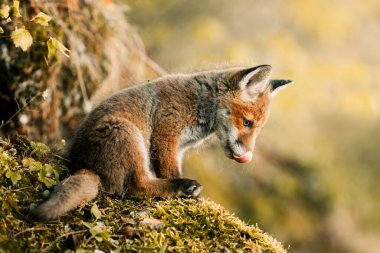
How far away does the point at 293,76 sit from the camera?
11.4 meters

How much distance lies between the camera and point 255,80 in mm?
5488

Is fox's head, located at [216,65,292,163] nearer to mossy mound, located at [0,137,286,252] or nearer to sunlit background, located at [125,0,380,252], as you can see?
mossy mound, located at [0,137,286,252]

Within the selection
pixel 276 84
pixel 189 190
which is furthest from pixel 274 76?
pixel 189 190

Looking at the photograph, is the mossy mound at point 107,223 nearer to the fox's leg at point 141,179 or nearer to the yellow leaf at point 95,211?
the yellow leaf at point 95,211

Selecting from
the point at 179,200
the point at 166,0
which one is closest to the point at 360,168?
the point at 166,0

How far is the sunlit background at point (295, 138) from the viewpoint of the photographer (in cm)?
1112

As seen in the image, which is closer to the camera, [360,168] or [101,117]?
[101,117]

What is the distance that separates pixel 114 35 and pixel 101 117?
351cm

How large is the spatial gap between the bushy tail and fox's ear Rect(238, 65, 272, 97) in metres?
1.96

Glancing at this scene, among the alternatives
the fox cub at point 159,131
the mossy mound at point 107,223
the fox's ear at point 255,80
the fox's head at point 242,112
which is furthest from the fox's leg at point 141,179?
the fox's ear at point 255,80

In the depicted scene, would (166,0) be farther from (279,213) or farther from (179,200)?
(179,200)

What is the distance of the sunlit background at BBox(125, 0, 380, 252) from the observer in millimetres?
11125

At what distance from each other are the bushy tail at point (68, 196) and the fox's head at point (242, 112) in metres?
1.63

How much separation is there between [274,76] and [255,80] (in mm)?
6482
